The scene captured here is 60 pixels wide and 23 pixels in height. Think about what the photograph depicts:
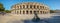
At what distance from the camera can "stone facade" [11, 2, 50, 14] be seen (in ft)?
10.5

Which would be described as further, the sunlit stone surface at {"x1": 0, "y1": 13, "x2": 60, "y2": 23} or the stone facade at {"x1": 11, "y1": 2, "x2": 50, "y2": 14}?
the stone facade at {"x1": 11, "y1": 2, "x2": 50, "y2": 14}

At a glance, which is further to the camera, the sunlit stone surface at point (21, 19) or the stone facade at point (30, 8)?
the stone facade at point (30, 8)

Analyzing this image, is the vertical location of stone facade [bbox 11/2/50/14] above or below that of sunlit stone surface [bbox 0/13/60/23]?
above

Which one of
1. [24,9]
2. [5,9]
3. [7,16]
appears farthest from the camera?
[24,9]

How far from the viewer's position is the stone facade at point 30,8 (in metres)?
3.19

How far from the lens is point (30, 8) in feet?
11.2

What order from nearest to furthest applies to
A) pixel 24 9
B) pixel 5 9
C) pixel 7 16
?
pixel 5 9 < pixel 7 16 < pixel 24 9

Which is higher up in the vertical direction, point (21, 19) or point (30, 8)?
point (30, 8)

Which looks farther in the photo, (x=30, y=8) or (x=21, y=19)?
(x=30, y=8)

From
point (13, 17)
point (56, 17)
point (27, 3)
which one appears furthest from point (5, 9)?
point (56, 17)

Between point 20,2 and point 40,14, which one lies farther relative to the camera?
point 40,14

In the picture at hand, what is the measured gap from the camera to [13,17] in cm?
318

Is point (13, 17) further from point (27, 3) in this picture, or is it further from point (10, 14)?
point (27, 3)

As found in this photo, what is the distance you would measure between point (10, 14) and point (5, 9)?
8.3 inches
